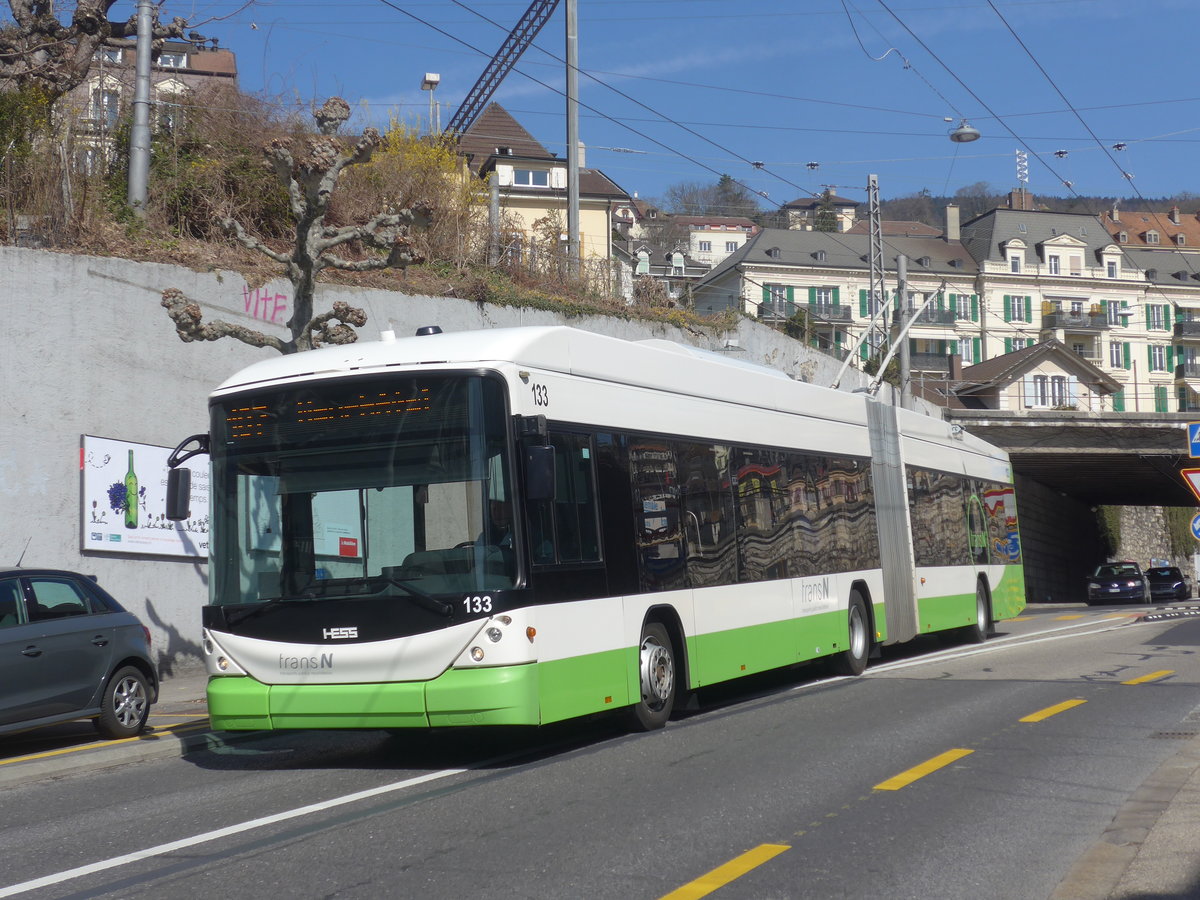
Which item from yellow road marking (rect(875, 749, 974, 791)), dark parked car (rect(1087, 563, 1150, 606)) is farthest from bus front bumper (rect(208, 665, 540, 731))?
dark parked car (rect(1087, 563, 1150, 606))

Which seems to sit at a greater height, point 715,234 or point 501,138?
point 715,234

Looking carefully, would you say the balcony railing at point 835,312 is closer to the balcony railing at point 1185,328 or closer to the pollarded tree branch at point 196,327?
the balcony railing at point 1185,328

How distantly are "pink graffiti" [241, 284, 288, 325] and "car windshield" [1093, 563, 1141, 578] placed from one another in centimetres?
3539

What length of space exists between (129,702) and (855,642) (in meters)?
7.64

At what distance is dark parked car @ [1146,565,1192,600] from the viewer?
4938 centimetres

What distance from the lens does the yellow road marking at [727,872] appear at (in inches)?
222

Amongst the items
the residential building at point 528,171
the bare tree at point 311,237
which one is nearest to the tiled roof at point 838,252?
the residential building at point 528,171

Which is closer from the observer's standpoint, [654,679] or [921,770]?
[921,770]

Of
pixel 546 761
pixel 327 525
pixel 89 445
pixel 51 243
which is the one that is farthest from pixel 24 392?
pixel 546 761

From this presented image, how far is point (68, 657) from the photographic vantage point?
10.9 meters

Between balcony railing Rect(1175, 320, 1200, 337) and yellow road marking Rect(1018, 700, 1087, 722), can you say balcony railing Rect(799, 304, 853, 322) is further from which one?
yellow road marking Rect(1018, 700, 1087, 722)

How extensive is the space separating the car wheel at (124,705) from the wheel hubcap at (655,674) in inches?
172

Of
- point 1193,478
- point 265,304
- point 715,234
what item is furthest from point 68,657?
point 715,234

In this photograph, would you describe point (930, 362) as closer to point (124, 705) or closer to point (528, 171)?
point (528, 171)
